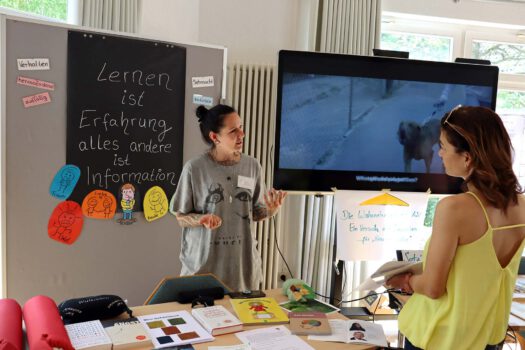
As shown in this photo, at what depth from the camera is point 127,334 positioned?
1.62 m

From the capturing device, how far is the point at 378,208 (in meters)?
3.11

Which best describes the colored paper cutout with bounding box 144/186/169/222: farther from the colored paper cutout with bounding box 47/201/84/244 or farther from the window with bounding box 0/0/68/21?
the window with bounding box 0/0/68/21

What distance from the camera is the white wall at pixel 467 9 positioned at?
3.75 metres

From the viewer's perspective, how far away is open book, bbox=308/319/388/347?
169cm

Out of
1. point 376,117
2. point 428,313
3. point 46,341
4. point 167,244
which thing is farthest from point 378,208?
point 46,341

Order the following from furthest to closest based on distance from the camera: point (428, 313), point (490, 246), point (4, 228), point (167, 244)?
point (167, 244) → point (4, 228) → point (428, 313) → point (490, 246)

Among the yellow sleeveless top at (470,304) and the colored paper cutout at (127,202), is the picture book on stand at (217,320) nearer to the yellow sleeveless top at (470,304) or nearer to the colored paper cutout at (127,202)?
the yellow sleeveless top at (470,304)

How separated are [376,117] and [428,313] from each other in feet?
5.63

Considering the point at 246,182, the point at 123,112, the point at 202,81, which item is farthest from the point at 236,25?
the point at 246,182

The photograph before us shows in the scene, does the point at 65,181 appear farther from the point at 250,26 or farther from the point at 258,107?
the point at 250,26

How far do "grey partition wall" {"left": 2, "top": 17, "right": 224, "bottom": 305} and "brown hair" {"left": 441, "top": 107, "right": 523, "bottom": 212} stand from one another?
6.22 feet

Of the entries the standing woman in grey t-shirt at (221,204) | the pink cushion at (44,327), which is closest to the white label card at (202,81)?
the standing woman in grey t-shirt at (221,204)

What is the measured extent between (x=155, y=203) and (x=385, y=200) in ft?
4.74

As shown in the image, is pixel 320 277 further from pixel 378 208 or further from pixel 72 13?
pixel 72 13
